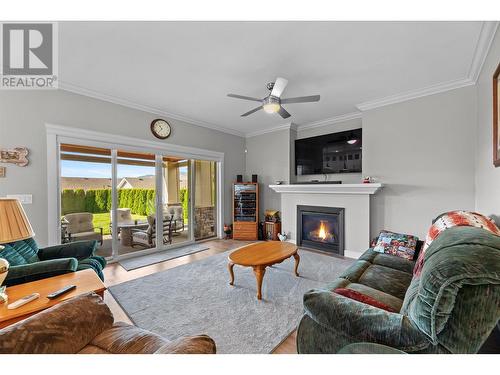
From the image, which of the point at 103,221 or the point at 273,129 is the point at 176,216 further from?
the point at 273,129

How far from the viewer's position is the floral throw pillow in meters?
2.25

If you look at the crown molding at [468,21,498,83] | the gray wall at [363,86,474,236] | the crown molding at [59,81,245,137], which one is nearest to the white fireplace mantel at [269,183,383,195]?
the gray wall at [363,86,474,236]

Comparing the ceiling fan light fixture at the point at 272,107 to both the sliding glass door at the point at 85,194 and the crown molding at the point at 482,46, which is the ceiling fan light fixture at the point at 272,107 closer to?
the crown molding at the point at 482,46

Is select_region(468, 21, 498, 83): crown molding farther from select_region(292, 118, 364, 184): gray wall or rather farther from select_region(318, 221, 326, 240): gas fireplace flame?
select_region(318, 221, 326, 240): gas fireplace flame

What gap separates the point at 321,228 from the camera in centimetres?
408

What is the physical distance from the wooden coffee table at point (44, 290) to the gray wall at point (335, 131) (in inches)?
156

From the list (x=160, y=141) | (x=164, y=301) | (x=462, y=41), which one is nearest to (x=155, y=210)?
(x=160, y=141)

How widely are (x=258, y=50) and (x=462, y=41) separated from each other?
1.97 metres

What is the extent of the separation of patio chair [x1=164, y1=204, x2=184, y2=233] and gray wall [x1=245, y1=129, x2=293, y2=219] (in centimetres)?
189

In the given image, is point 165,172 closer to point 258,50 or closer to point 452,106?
point 258,50

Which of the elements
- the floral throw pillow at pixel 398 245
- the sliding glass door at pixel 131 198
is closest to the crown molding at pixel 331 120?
the sliding glass door at pixel 131 198

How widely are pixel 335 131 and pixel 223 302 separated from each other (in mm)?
3706

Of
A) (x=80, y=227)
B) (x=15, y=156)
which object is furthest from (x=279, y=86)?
(x=80, y=227)
